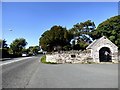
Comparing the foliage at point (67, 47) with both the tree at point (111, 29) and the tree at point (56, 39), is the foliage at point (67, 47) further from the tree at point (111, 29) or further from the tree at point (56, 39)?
the tree at point (111, 29)

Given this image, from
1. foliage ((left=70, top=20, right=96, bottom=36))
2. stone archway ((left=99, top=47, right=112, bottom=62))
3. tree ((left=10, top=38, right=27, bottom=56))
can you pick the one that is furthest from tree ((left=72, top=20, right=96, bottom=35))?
tree ((left=10, top=38, right=27, bottom=56))

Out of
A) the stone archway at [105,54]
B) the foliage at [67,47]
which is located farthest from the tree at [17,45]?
the stone archway at [105,54]

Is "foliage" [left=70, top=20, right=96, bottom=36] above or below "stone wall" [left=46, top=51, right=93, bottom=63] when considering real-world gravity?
above

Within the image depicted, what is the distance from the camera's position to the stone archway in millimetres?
42781

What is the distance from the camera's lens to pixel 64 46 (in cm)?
6969

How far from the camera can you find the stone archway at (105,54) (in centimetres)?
4278

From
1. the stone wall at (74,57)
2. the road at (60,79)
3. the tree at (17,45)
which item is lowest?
the road at (60,79)

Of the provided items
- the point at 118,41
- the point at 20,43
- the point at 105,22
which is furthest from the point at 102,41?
the point at 20,43

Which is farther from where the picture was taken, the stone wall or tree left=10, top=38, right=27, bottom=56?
tree left=10, top=38, right=27, bottom=56

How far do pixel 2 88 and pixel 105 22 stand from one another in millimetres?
51210

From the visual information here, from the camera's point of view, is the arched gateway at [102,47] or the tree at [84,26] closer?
the arched gateway at [102,47]

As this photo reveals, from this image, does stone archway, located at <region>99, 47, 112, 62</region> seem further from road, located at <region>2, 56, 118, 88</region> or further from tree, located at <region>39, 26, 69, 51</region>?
tree, located at <region>39, 26, 69, 51</region>

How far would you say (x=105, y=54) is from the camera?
43750 mm

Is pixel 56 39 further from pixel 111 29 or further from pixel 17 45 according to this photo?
pixel 17 45
